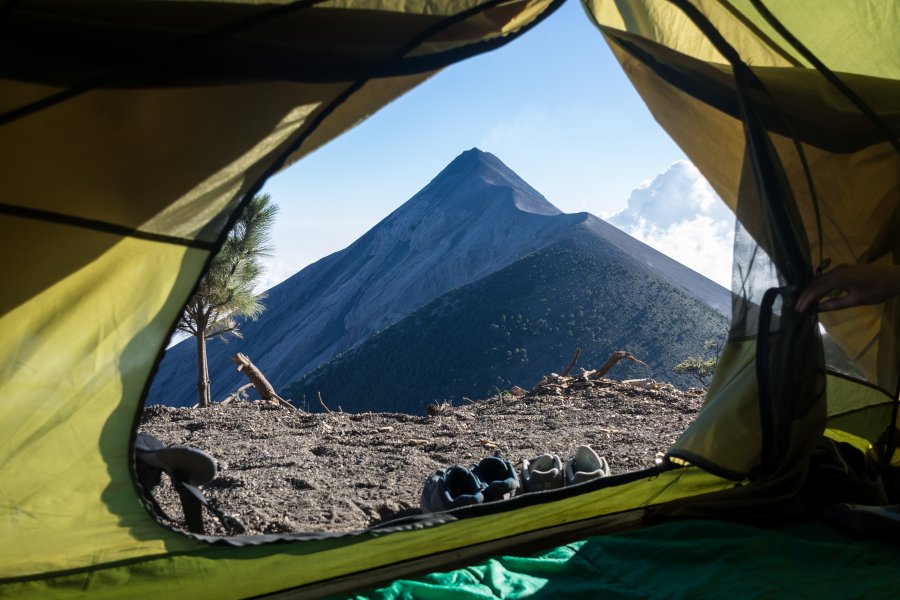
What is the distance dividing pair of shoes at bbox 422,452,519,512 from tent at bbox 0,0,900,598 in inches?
18.2

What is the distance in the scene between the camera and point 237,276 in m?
8.80

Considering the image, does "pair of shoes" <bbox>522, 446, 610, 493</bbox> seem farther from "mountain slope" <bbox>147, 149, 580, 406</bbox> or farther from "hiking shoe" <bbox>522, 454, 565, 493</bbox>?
"mountain slope" <bbox>147, 149, 580, 406</bbox>

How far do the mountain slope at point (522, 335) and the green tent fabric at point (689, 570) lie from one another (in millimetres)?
23566

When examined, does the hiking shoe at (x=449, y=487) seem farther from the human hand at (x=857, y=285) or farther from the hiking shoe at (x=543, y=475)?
the human hand at (x=857, y=285)

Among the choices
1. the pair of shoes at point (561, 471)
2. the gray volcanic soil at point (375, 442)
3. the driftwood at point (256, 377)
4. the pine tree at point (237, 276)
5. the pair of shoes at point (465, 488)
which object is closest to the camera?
the pair of shoes at point (465, 488)

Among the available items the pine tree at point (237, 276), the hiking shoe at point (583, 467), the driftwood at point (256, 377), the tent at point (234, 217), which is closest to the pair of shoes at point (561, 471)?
the hiking shoe at point (583, 467)

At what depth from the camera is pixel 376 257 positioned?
61.8m

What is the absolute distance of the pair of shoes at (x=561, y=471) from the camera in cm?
261

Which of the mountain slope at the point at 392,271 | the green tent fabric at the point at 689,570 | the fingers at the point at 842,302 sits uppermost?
the mountain slope at the point at 392,271

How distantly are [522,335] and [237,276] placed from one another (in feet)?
73.6

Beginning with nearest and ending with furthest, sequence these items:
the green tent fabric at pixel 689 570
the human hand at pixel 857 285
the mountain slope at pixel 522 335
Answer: the green tent fabric at pixel 689 570 → the human hand at pixel 857 285 → the mountain slope at pixel 522 335

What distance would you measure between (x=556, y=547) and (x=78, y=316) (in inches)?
51.2

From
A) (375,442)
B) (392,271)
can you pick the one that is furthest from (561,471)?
(392,271)

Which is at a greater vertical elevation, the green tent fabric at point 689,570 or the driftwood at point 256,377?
the driftwood at point 256,377
